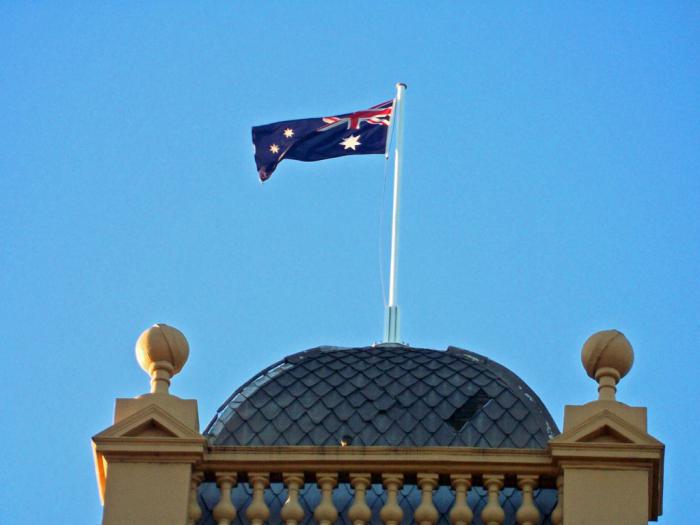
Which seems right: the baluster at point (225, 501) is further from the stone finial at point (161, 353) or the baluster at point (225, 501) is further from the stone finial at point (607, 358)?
the stone finial at point (607, 358)

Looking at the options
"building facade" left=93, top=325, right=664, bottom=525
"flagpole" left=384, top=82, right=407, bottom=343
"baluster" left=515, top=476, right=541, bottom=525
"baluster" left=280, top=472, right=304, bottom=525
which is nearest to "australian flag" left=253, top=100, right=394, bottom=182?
"flagpole" left=384, top=82, right=407, bottom=343

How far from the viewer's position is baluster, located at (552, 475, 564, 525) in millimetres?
20484

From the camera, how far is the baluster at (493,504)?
20641 mm

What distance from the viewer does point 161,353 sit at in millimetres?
21266

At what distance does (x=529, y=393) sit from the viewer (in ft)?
75.9

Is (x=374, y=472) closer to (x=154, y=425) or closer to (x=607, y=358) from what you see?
(x=154, y=425)

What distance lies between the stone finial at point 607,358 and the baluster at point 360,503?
2266 millimetres

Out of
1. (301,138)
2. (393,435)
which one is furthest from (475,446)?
(301,138)

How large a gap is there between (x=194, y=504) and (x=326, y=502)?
1184 millimetres

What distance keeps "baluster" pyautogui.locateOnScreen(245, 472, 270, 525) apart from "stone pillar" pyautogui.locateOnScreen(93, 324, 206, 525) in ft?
1.76

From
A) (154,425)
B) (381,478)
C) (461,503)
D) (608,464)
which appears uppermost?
(154,425)

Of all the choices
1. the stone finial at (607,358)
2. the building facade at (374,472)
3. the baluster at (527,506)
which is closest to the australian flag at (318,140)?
the building facade at (374,472)

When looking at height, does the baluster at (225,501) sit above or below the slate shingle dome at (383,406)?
below

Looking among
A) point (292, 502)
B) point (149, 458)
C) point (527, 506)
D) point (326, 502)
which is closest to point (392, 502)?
point (326, 502)
